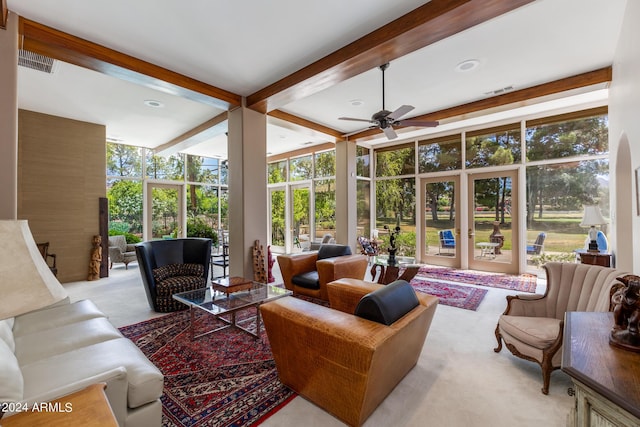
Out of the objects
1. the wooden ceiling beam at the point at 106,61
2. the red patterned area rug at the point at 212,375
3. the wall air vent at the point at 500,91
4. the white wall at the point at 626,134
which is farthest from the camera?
the wall air vent at the point at 500,91

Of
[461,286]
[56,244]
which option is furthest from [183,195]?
[461,286]

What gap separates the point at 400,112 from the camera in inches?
142

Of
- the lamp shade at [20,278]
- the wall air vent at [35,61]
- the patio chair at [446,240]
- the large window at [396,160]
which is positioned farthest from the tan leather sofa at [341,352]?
the large window at [396,160]

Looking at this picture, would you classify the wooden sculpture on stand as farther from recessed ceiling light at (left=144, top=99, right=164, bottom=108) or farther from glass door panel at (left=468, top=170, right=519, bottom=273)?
glass door panel at (left=468, top=170, right=519, bottom=273)

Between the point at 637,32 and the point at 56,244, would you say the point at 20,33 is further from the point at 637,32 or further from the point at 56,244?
the point at 637,32

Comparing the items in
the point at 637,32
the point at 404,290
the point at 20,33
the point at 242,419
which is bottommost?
the point at 242,419

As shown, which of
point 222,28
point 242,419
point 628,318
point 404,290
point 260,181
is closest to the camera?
point 628,318

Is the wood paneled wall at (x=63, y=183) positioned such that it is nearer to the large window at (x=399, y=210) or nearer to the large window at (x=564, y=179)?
the large window at (x=399, y=210)

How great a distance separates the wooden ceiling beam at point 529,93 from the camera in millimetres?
3842

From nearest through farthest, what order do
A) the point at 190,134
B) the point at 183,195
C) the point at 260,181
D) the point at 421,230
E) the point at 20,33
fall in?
the point at 20,33 → the point at 260,181 → the point at 190,134 → the point at 421,230 → the point at 183,195

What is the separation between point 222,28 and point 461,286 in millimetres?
5104

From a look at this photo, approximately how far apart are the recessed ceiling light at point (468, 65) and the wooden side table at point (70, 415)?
4.46 meters

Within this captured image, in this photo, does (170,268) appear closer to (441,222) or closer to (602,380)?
(602,380)

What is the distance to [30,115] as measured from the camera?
5.05m
